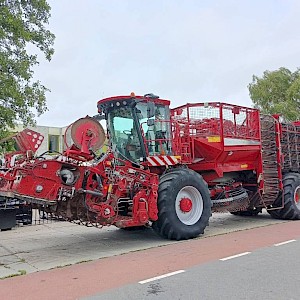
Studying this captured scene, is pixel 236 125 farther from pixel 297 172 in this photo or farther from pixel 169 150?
pixel 297 172

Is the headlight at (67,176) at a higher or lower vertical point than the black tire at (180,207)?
higher

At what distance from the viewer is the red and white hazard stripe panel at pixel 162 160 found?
891 cm

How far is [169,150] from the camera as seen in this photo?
9234 mm

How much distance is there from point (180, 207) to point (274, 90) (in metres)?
21.3

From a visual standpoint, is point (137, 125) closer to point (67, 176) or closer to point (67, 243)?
point (67, 176)

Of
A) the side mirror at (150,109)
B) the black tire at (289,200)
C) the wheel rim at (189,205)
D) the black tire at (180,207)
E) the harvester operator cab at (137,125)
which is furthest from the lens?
the black tire at (289,200)

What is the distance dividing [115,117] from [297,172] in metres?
6.45

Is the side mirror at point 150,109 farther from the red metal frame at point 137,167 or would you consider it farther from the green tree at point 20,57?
the green tree at point 20,57

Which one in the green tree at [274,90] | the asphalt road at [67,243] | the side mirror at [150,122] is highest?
the green tree at [274,90]

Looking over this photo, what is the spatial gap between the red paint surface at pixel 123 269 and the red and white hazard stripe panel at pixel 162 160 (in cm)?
178

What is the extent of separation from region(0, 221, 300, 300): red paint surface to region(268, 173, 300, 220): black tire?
2711mm

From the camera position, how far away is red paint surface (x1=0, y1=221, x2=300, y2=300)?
5270mm

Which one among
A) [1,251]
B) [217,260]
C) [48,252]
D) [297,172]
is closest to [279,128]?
[297,172]

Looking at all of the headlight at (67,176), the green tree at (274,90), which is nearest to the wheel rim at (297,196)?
the headlight at (67,176)
